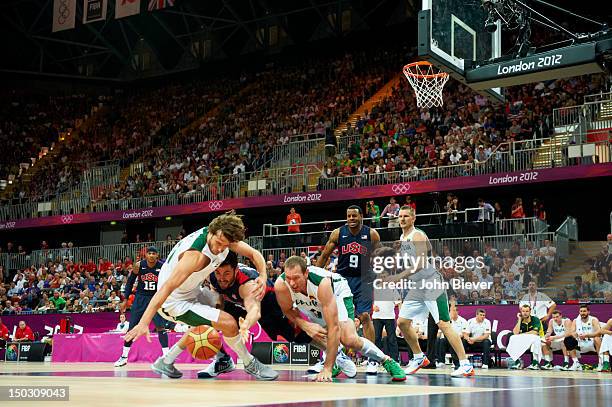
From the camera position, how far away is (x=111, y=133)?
135 ft

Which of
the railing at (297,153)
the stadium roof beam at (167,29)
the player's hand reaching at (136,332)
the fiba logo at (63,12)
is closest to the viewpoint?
the player's hand reaching at (136,332)

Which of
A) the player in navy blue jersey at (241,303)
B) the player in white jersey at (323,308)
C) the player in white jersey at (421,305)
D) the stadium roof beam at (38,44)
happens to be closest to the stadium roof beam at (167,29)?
the stadium roof beam at (38,44)

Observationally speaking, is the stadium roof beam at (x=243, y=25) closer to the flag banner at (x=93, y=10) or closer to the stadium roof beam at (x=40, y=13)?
the flag banner at (x=93, y=10)

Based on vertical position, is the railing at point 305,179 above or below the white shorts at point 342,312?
above

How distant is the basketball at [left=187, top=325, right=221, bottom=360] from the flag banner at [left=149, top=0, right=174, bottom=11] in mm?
25680

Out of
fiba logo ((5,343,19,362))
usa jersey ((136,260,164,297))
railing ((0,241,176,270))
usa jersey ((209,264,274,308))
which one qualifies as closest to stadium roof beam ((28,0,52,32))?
railing ((0,241,176,270))

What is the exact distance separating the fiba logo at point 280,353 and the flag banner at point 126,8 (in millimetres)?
20263

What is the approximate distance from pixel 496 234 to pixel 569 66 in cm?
986

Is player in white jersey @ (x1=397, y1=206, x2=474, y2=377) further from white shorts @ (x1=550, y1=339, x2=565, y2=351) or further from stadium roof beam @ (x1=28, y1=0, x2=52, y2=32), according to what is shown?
stadium roof beam @ (x1=28, y1=0, x2=52, y2=32)

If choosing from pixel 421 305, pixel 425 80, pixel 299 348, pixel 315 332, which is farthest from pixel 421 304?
pixel 425 80

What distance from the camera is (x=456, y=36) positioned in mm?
13492

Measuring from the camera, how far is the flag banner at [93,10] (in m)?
34.2

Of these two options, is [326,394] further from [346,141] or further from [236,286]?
[346,141]

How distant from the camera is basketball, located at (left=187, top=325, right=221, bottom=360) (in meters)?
9.59
